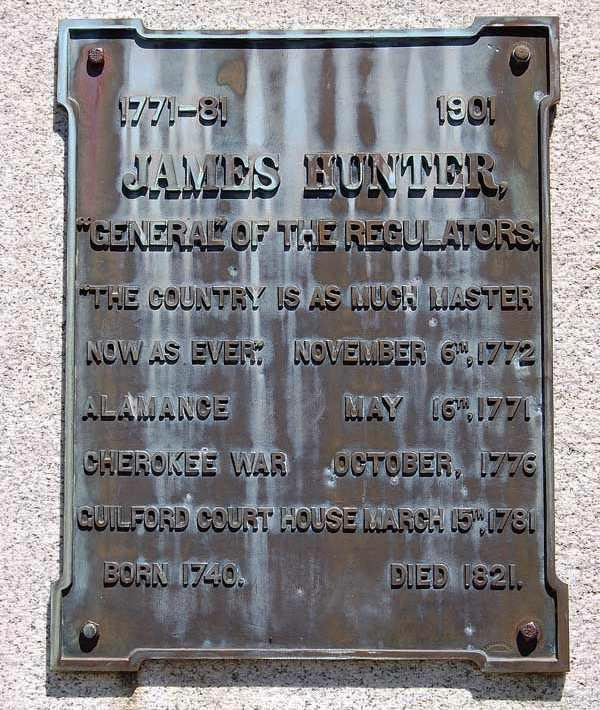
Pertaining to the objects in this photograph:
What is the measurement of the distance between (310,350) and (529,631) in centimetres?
116

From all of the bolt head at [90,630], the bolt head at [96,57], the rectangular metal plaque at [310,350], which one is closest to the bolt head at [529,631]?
the rectangular metal plaque at [310,350]

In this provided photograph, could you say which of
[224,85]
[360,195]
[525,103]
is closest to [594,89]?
[525,103]

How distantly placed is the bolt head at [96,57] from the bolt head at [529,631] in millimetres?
2368

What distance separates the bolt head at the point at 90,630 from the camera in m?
2.94

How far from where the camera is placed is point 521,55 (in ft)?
10.0

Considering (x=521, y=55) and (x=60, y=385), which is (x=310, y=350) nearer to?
(x=60, y=385)

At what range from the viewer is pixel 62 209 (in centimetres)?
316

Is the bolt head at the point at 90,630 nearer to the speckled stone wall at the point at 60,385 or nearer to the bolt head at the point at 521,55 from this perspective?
the speckled stone wall at the point at 60,385

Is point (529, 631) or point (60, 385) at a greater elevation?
point (60, 385)

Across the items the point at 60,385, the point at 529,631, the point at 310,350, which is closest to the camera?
the point at 529,631

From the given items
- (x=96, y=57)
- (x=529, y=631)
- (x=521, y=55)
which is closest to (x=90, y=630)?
(x=529, y=631)

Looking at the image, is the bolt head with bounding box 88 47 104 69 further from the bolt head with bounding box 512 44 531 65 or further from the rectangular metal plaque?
the bolt head with bounding box 512 44 531 65

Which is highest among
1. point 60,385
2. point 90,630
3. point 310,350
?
point 310,350

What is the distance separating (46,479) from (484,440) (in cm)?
150
